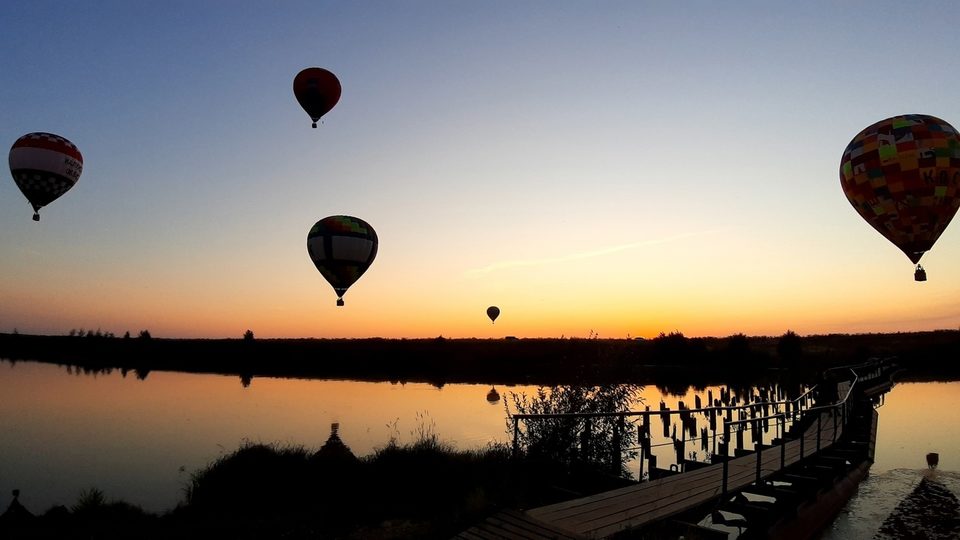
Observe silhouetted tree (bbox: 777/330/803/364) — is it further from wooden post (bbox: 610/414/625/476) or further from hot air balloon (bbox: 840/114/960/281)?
wooden post (bbox: 610/414/625/476)

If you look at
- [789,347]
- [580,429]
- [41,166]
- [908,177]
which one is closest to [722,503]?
[580,429]

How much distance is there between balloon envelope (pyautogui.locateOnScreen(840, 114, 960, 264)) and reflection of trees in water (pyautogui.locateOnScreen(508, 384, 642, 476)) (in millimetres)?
11701

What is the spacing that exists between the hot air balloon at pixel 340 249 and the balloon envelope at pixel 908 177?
20.0 metres

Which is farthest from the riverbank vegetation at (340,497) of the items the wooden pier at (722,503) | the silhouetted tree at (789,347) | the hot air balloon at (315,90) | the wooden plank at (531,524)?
the silhouetted tree at (789,347)

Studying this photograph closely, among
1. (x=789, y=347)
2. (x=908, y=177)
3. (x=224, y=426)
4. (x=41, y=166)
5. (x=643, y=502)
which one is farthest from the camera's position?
(x=789, y=347)

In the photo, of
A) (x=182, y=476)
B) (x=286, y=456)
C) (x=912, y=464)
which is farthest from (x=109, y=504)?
(x=912, y=464)

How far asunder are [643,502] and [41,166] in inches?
1184

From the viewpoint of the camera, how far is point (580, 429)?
1592 cm

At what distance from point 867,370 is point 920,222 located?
14.3 meters

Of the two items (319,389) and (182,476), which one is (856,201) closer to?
(182,476)

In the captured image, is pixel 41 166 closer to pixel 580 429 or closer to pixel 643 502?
pixel 580 429

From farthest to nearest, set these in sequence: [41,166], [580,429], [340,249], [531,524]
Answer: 1. [41,166]
2. [340,249]
3. [580,429]
4. [531,524]

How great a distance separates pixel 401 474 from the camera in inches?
511

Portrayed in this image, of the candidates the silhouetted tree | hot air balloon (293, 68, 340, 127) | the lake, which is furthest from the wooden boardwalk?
the silhouetted tree
